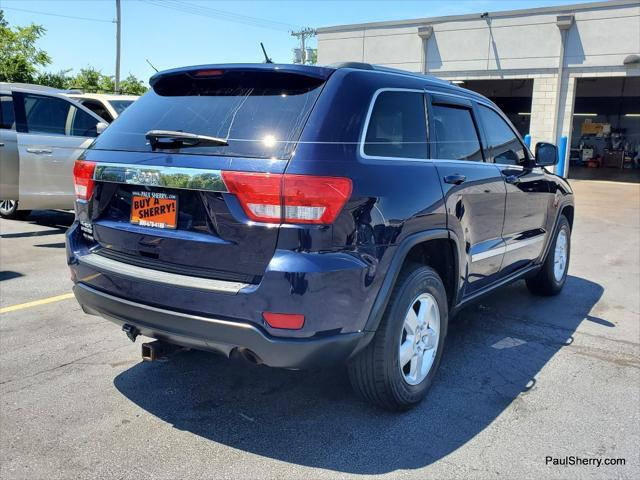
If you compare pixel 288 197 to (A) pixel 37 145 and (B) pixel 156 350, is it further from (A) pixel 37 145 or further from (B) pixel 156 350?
(A) pixel 37 145

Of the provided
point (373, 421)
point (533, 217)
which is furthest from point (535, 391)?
point (533, 217)

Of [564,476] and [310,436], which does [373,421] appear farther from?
[564,476]

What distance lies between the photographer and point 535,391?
12.1 feet

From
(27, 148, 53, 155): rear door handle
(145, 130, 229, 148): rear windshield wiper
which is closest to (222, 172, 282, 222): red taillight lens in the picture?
(145, 130, 229, 148): rear windshield wiper

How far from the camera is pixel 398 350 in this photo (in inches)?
123

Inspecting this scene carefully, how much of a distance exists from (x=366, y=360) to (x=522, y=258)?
2412 millimetres

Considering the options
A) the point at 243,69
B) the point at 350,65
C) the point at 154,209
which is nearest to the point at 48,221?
the point at 154,209

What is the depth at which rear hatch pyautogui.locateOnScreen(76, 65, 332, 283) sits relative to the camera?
8.96 ft

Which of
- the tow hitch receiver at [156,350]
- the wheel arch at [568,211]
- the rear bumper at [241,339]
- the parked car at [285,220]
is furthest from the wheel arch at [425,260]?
the wheel arch at [568,211]

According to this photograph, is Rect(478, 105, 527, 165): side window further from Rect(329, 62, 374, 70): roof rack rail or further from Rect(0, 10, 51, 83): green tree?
Rect(0, 10, 51, 83): green tree

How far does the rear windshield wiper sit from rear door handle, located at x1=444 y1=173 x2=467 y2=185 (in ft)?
4.60

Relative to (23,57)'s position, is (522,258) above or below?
below

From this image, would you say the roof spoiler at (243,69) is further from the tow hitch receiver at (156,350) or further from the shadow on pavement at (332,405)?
the shadow on pavement at (332,405)

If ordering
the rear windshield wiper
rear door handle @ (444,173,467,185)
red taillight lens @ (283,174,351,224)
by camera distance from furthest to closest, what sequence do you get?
rear door handle @ (444,173,467,185)
the rear windshield wiper
red taillight lens @ (283,174,351,224)
